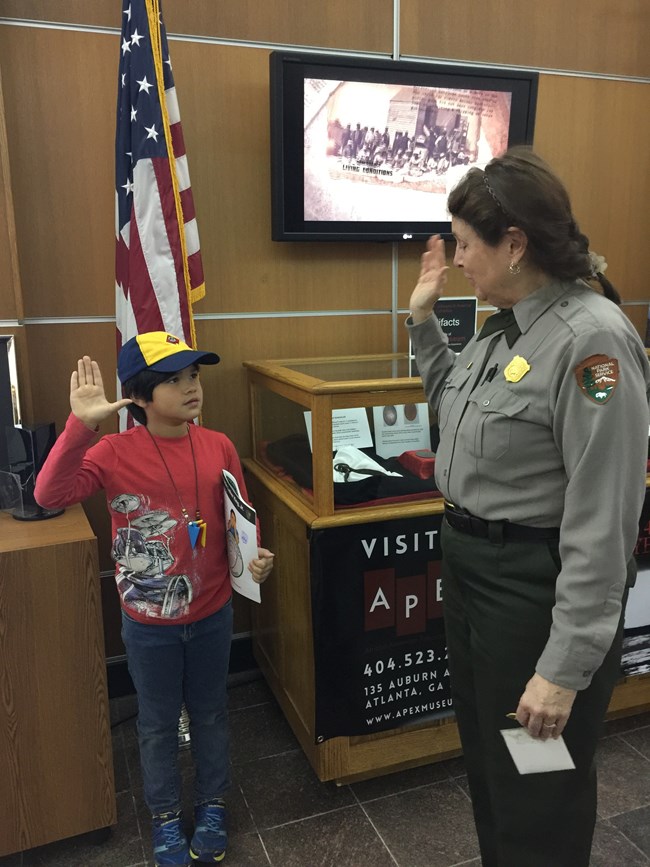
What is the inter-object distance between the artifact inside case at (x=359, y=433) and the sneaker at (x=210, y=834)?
A: 0.93m

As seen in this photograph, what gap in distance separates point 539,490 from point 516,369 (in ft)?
0.71

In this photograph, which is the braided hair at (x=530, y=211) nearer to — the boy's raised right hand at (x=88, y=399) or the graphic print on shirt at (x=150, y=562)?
the boy's raised right hand at (x=88, y=399)

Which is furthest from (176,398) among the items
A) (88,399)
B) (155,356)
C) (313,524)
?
(313,524)

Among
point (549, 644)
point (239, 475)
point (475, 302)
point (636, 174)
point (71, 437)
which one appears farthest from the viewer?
point (636, 174)

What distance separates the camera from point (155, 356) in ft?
5.47

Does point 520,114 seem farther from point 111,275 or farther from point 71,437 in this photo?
point 71,437

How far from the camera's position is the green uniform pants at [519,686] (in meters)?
1.23

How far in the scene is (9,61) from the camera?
220cm

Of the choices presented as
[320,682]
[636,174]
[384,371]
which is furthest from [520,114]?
[320,682]

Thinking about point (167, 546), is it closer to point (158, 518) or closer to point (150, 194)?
point (158, 518)

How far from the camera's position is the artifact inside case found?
6.39ft

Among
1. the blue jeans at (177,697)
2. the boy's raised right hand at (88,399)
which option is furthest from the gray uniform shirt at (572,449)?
the blue jeans at (177,697)

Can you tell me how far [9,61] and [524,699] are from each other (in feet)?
7.81

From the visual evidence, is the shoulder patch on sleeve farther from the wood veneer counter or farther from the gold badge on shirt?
the wood veneer counter
